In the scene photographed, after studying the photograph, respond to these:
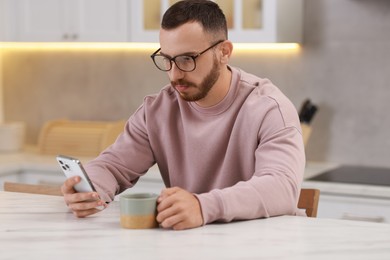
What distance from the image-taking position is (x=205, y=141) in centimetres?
224

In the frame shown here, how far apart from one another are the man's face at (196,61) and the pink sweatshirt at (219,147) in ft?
0.40

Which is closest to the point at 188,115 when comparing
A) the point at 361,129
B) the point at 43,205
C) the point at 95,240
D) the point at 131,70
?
the point at 43,205

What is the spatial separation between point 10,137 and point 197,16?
2304 mm

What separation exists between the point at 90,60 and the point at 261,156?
2.34m

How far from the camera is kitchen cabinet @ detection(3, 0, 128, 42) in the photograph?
372 cm

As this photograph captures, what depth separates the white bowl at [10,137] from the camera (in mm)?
4062

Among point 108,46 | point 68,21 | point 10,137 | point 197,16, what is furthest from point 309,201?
point 10,137

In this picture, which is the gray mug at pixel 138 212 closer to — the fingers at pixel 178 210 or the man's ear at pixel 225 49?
the fingers at pixel 178 210

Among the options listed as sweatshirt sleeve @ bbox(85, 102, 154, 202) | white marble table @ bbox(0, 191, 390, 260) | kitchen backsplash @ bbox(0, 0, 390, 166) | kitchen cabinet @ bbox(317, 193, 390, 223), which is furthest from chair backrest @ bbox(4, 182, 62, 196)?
kitchen backsplash @ bbox(0, 0, 390, 166)

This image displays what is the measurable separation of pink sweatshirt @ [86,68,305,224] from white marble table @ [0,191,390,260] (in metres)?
0.15

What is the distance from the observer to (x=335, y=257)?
4.94 feet

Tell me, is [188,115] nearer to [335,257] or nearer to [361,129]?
[335,257]

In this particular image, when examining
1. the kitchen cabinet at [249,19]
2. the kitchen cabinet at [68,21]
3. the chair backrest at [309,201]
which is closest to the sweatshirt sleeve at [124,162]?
the chair backrest at [309,201]

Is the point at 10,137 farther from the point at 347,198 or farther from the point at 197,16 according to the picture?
the point at 197,16
